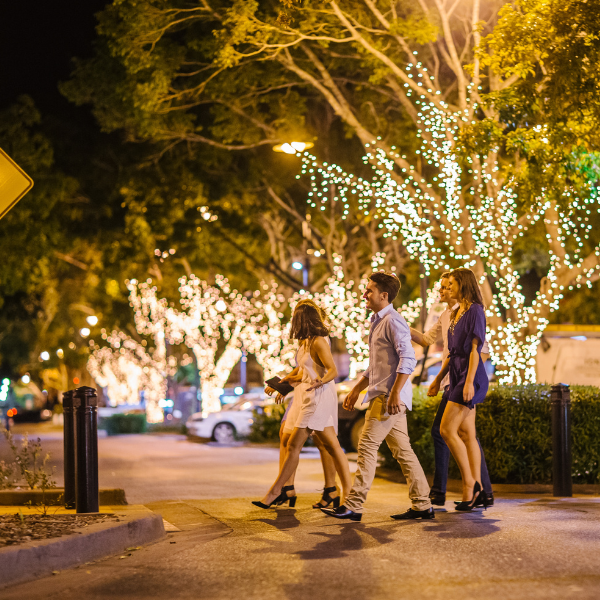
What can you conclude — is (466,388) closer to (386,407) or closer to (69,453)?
(386,407)

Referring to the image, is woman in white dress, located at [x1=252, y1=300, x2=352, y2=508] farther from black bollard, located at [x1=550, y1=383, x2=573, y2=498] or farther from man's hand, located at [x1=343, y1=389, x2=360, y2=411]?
black bollard, located at [x1=550, y1=383, x2=573, y2=498]

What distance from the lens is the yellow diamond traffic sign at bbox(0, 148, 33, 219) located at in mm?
6719

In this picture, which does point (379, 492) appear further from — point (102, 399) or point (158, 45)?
point (102, 399)

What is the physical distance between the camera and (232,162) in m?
24.8

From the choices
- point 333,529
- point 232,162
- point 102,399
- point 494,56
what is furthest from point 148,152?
point 102,399

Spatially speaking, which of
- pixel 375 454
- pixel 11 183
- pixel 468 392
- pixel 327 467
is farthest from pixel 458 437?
pixel 11 183

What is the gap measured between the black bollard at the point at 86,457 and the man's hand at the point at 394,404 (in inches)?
94.4

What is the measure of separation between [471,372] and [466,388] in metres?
0.14

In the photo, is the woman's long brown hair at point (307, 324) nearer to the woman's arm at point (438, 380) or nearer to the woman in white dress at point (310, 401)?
the woman in white dress at point (310, 401)

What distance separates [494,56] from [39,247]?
18.8 m

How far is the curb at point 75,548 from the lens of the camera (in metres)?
5.58

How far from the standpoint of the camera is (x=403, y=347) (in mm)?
7340

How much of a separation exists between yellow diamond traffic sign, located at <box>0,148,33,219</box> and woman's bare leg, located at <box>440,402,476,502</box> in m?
3.89

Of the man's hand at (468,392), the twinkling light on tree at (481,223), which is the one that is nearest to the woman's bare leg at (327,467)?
the man's hand at (468,392)
